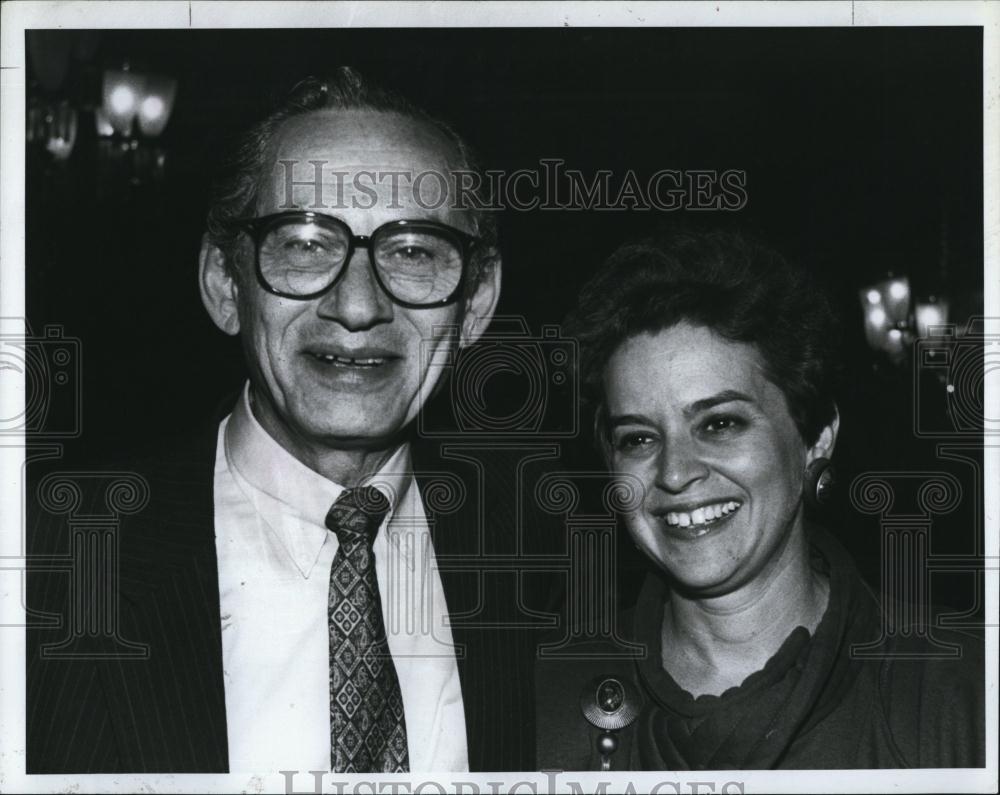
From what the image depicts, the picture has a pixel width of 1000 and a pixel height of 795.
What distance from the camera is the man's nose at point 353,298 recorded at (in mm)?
2305

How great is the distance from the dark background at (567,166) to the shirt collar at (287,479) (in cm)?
8

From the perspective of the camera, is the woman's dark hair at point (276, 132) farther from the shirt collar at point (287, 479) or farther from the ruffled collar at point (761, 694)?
the ruffled collar at point (761, 694)

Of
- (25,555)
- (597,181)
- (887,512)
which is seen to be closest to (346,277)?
(597,181)

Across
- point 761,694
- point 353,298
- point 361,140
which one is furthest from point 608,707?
point 361,140

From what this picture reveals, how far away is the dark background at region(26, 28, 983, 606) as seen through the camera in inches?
93.7

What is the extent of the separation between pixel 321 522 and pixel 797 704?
1.01 meters

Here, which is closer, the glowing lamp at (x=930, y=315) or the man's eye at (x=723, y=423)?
the man's eye at (x=723, y=423)

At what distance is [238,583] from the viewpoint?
237 cm

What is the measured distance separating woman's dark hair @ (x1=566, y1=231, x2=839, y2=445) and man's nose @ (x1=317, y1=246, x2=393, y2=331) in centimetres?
40

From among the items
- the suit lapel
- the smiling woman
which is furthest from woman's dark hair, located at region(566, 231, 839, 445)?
the suit lapel

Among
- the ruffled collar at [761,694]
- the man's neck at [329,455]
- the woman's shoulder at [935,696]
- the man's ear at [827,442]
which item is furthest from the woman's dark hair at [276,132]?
the woman's shoulder at [935,696]

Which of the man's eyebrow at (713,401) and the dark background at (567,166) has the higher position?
the dark background at (567,166)

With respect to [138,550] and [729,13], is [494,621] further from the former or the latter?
[729,13]

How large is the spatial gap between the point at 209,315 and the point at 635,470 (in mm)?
903
